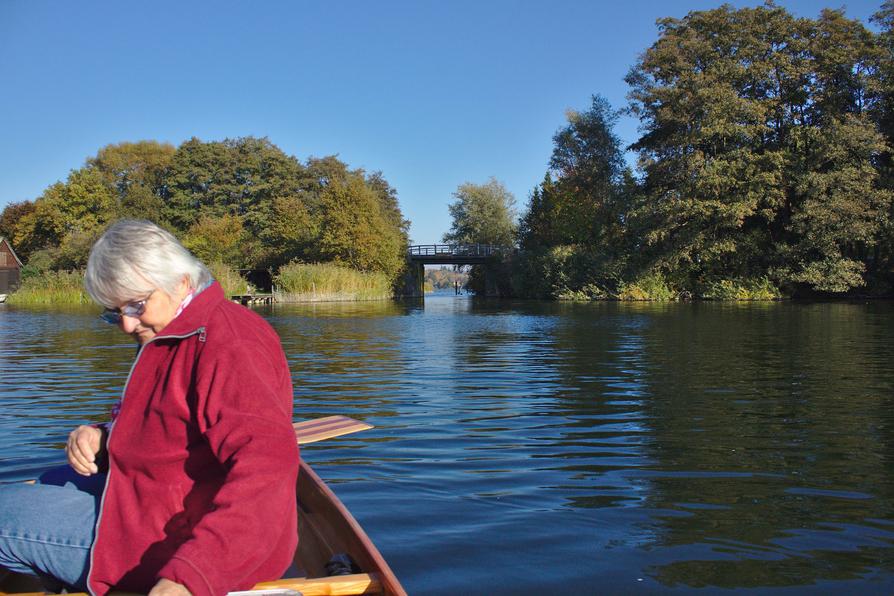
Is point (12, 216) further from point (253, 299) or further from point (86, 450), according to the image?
point (86, 450)

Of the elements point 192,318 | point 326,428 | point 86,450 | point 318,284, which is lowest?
point 326,428

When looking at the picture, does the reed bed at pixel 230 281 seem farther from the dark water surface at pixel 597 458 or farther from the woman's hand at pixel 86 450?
the woman's hand at pixel 86 450

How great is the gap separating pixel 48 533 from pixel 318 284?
37208 mm

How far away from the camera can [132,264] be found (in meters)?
2.05

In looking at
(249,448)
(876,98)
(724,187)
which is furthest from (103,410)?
(876,98)

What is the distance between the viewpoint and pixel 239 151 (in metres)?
64.8

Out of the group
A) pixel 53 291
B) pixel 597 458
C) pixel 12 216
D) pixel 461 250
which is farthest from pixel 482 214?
pixel 597 458

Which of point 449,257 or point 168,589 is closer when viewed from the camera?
point 168,589

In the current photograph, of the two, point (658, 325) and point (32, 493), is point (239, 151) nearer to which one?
point (658, 325)

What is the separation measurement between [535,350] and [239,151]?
56832mm

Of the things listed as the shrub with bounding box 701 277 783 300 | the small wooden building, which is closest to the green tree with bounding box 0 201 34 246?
the small wooden building

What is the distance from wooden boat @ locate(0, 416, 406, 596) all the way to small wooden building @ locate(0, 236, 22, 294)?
186ft

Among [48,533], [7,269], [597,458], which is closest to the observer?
[48,533]

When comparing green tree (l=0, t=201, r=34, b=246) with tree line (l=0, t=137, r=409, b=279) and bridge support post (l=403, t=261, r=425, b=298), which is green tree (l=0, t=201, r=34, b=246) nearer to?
tree line (l=0, t=137, r=409, b=279)
